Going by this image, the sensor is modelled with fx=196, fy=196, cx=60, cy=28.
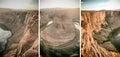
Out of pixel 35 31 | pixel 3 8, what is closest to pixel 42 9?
pixel 35 31

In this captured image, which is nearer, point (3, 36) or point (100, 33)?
point (3, 36)

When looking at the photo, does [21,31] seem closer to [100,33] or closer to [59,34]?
[59,34]

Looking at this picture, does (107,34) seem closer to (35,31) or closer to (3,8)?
(35,31)

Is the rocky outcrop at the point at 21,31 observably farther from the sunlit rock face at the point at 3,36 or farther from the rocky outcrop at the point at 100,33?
the rocky outcrop at the point at 100,33

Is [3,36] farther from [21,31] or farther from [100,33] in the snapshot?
[100,33]

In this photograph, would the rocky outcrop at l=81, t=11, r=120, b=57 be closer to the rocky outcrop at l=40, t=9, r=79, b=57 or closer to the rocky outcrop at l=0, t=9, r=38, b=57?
the rocky outcrop at l=40, t=9, r=79, b=57

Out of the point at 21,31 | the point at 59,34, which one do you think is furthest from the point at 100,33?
the point at 21,31

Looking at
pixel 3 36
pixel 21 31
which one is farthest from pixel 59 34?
pixel 3 36
